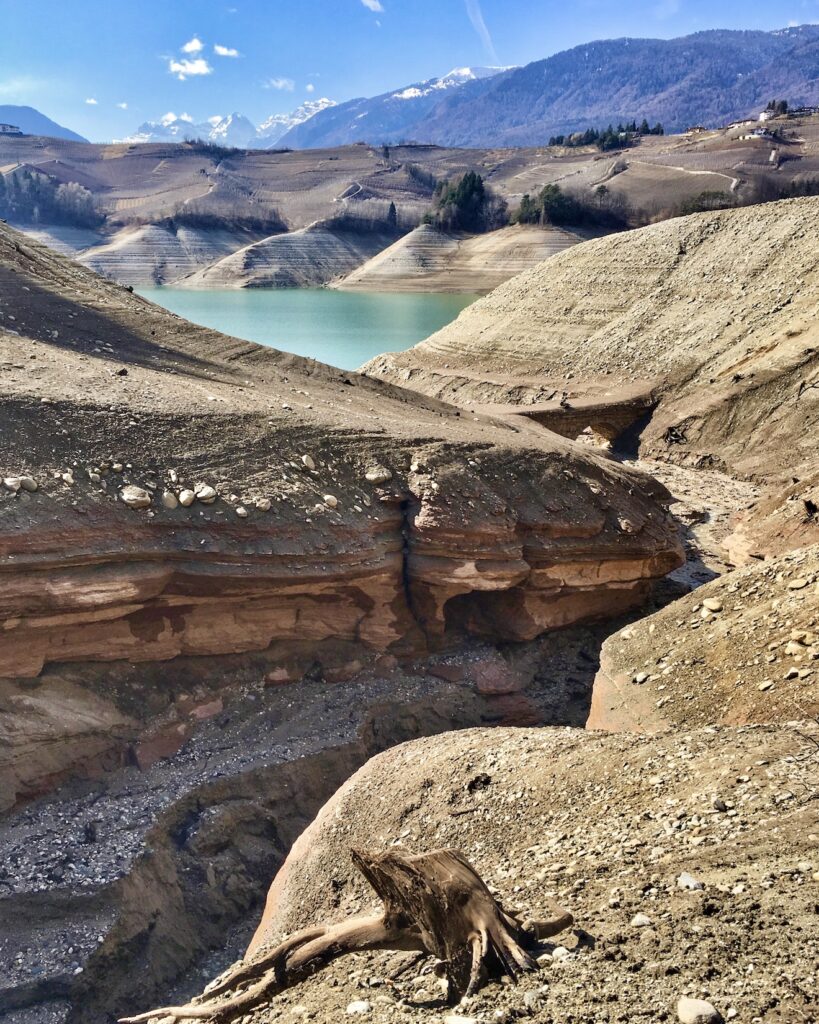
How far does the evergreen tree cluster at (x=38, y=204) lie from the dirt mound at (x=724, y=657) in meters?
84.8

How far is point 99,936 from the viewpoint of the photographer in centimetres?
812

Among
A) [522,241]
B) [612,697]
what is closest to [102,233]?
[522,241]

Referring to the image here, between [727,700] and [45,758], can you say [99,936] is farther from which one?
[727,700]

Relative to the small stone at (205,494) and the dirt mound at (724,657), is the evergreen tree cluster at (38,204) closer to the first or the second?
the small stone at (205,494)

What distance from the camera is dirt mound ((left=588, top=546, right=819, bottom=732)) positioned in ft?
26.8

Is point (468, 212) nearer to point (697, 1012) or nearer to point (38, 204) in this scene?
point (38, 204)

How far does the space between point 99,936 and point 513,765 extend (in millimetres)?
4303

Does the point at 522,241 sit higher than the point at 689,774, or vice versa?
the point at 522,241

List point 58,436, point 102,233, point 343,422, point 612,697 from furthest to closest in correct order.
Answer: point 102,233, point 343,422, point 58,436, point 612,697

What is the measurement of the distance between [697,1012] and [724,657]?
5.86 meters

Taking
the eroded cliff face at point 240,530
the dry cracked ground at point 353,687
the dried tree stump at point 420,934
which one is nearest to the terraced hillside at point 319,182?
the eroded cliff face at point 240,530

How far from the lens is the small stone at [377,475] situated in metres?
11.9

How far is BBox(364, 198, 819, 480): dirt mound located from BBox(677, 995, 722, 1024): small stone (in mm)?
17956

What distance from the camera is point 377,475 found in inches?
468
